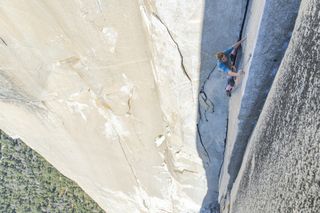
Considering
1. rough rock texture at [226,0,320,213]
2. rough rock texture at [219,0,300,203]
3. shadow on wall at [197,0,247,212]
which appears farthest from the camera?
shadow on wall at [197,0,247,212]

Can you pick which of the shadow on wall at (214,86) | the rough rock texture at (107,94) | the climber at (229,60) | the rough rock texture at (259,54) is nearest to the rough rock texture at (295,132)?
the rough rock texture at (259,54)

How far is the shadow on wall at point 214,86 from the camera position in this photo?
5.49 feet

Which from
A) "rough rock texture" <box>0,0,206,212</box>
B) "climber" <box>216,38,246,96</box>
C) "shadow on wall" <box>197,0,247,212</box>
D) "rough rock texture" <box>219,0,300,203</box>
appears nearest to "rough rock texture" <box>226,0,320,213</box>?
"rough rock texture" <box>219,0,300,203</box>

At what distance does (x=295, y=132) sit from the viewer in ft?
3.27

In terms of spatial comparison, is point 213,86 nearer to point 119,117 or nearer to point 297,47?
point 119,117

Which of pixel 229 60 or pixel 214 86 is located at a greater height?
pixel 229 60

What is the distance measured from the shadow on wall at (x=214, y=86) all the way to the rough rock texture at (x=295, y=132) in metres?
0.54

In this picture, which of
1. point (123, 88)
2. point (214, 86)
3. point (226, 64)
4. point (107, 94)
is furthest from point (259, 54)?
point (107, 94)

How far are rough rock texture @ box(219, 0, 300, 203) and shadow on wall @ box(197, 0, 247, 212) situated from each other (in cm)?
11

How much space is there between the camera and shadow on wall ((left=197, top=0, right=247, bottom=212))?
5.49 ft

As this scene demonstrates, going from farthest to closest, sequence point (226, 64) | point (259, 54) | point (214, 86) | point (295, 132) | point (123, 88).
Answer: point (123, 88)
point (214, 86)
point (226, 64)
point (259, 54)
point (295, 132)

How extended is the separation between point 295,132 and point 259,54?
45 cm

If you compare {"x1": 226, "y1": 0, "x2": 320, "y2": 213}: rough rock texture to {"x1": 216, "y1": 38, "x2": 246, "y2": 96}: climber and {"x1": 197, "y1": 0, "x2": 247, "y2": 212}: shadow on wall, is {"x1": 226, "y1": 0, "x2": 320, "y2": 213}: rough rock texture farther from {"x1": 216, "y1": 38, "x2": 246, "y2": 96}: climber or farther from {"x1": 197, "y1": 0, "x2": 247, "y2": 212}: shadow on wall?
{"x1": 197, "y1": 0, "x2": 247, "y2": 212}: shadow on wall

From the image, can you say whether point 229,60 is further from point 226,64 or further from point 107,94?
point 107,94
